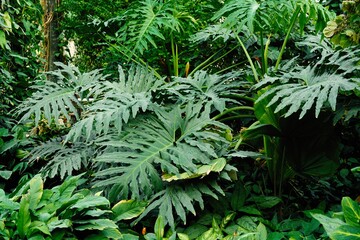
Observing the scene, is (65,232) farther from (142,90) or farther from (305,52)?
(305,52)

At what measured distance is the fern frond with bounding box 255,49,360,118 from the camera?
5.68 feet

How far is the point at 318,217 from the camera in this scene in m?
1.49

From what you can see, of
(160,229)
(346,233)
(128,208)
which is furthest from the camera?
(128,208)

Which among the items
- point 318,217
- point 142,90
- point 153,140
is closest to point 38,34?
point 142,90

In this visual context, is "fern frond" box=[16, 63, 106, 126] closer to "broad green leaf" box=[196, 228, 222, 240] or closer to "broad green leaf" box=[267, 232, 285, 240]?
"broad green leaf" box=[196, 228, 222, 240]

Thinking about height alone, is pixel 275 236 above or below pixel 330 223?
below

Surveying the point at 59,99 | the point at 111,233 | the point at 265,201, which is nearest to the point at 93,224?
the point at 111,233

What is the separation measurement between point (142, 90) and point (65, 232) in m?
1.20

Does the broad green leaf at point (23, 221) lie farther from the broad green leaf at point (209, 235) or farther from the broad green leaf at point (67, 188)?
the broad green leaf at point (209, 235)

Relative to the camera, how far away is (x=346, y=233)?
1.34m

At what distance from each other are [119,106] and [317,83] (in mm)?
1075

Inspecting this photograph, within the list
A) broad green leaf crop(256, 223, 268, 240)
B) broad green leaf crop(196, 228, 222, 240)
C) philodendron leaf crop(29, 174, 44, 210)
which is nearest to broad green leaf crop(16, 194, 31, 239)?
philodendron leaf crop(29, 174, 44, 210)

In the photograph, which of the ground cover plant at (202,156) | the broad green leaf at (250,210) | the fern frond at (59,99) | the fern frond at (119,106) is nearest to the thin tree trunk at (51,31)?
the ground cover plant at (202,156)

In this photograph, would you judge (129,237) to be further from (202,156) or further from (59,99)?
(59,99)
